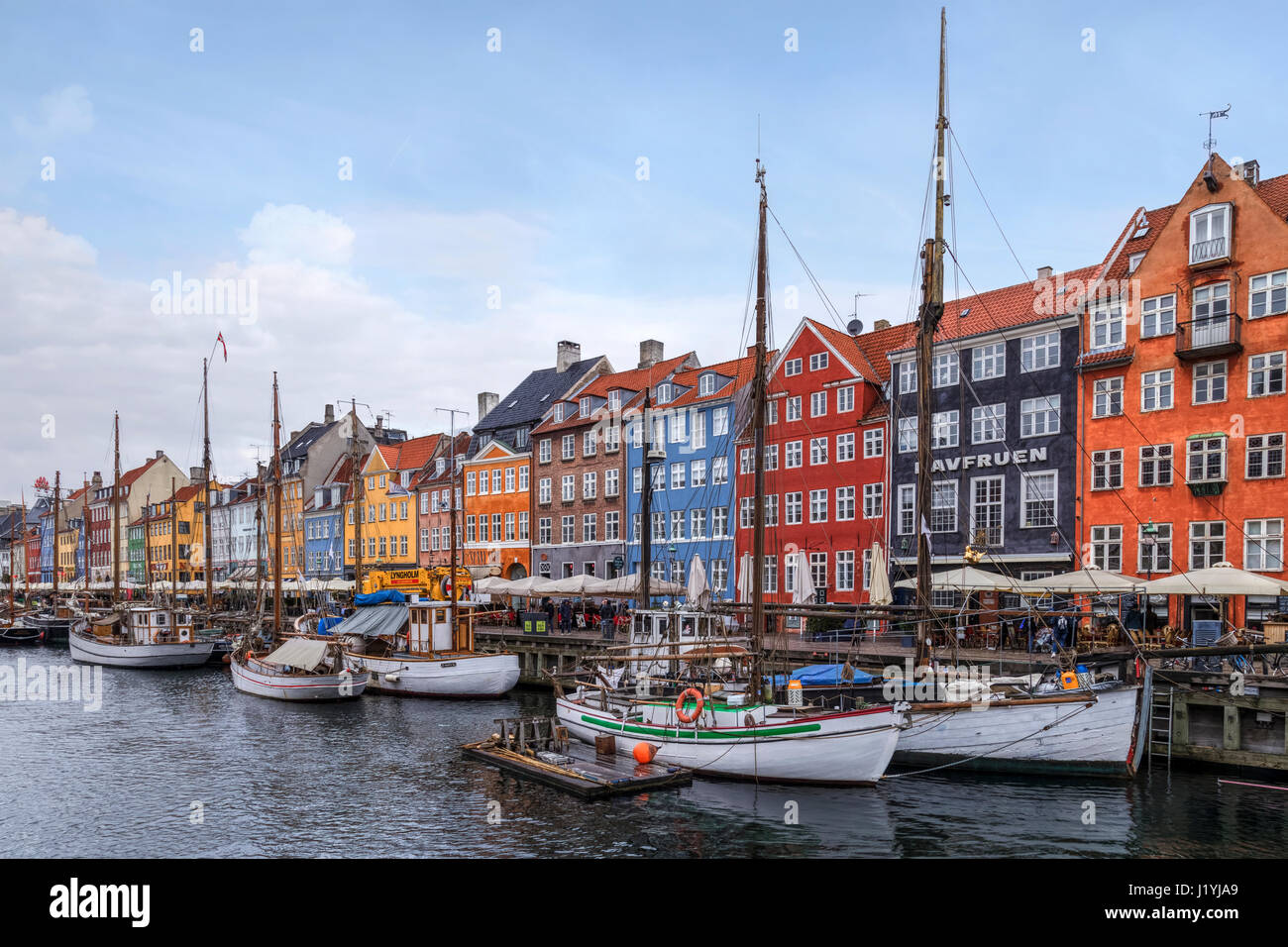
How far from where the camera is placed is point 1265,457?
3381 cm

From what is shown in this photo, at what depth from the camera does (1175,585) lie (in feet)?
89.6

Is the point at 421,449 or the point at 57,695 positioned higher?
the point at 421,449

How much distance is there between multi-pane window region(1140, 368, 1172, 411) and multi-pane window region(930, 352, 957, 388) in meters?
8.31

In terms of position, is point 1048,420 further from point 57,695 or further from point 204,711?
point 57,695

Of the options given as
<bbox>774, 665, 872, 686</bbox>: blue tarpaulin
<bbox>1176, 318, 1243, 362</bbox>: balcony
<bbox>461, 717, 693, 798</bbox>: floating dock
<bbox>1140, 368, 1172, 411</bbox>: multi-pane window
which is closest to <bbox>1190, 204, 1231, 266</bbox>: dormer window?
<bbox>1176, 318, 1243, 362</bbox>: balcony

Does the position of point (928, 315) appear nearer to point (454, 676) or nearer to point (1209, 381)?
point (1209, 381)

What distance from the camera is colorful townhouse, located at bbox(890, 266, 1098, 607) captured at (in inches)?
1545

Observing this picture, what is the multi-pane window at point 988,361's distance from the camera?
41.8 metres

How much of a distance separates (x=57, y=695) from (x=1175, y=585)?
1846 inches

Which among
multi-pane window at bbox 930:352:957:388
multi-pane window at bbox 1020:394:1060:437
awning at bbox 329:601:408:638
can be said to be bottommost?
awning at bbox 329:601:408:638

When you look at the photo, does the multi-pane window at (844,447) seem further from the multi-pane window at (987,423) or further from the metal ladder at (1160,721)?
the metal ladder at (1160,721)

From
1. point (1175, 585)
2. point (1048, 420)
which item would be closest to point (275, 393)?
point (1048, 420)

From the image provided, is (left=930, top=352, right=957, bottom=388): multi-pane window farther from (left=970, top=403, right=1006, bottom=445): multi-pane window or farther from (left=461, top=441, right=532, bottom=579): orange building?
(left=461, top=441, right=532, bottom=579): orange building

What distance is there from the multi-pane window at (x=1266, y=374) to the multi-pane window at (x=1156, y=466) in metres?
3.56
